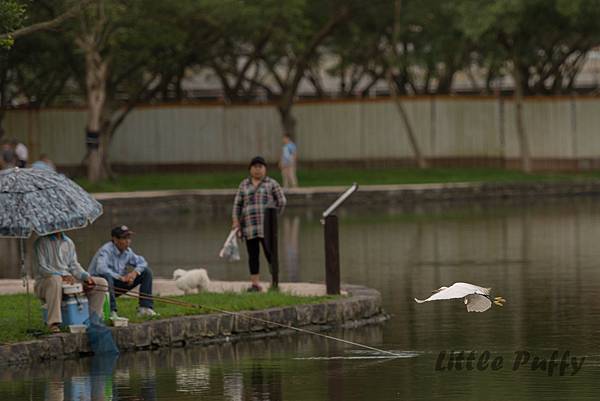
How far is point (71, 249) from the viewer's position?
50.1 feet

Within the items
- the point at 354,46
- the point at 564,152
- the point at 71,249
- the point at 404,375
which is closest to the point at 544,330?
the point at 404,375

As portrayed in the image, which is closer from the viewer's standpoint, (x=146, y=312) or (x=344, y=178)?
(x=146, y=312)

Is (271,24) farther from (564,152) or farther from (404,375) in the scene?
(404,375)

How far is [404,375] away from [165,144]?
3831cm

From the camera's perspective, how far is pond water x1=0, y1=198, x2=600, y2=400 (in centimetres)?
1277

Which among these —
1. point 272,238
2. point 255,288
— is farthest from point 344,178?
point 255,288

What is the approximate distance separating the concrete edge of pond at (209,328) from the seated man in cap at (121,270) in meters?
0.36

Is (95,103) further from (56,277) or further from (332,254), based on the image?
(56,277)

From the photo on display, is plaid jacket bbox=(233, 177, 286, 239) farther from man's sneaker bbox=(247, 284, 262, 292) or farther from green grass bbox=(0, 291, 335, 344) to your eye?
green grass bbox=(0, 291, 335, 344)

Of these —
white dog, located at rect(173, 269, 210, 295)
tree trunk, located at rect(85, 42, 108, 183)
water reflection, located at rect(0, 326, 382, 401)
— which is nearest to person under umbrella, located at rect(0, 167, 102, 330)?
water reflection, located at rect(0, 326, 382, 401)

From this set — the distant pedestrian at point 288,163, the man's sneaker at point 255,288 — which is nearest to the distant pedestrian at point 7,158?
the distant pedestrian at point 288,163

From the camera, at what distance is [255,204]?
61.6 feet

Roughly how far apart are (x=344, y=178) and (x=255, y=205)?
27.2 metres

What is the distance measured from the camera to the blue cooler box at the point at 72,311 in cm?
1512
